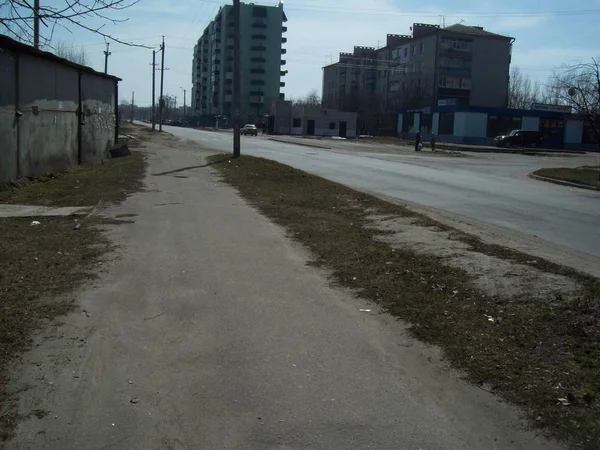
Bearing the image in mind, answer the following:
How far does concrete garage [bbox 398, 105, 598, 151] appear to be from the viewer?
73.1m

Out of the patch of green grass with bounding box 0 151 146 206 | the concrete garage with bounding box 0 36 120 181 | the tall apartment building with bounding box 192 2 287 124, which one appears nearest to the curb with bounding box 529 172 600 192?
the patch of green grass with bounding box 0 151 146 206

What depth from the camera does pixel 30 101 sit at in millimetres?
17062

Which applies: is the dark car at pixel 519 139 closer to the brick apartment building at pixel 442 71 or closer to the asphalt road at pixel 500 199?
the brick apartment building at pixel 442 71

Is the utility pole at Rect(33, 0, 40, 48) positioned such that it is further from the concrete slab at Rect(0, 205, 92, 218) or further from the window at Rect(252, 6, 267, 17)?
the window at Rect(252, 6, 267, 17)

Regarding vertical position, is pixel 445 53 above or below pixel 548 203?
above

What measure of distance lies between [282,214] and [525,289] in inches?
274

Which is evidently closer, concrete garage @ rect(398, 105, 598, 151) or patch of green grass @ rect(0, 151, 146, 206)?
patch of green grass @ rect(0, 151, 146, 206)

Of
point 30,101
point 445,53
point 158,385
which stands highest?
point 445,53

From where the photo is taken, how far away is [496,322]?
19.7 feet

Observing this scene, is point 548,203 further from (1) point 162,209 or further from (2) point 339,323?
(2) point 339,323

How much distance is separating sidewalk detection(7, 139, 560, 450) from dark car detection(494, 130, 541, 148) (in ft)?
213

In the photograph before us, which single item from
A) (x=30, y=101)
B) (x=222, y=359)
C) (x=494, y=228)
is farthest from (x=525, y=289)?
(x=30, y=101)

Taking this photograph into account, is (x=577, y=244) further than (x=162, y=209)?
No

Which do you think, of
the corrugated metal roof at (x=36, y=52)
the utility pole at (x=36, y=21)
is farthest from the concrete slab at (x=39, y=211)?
the utility pole at (x=36, y=21)
